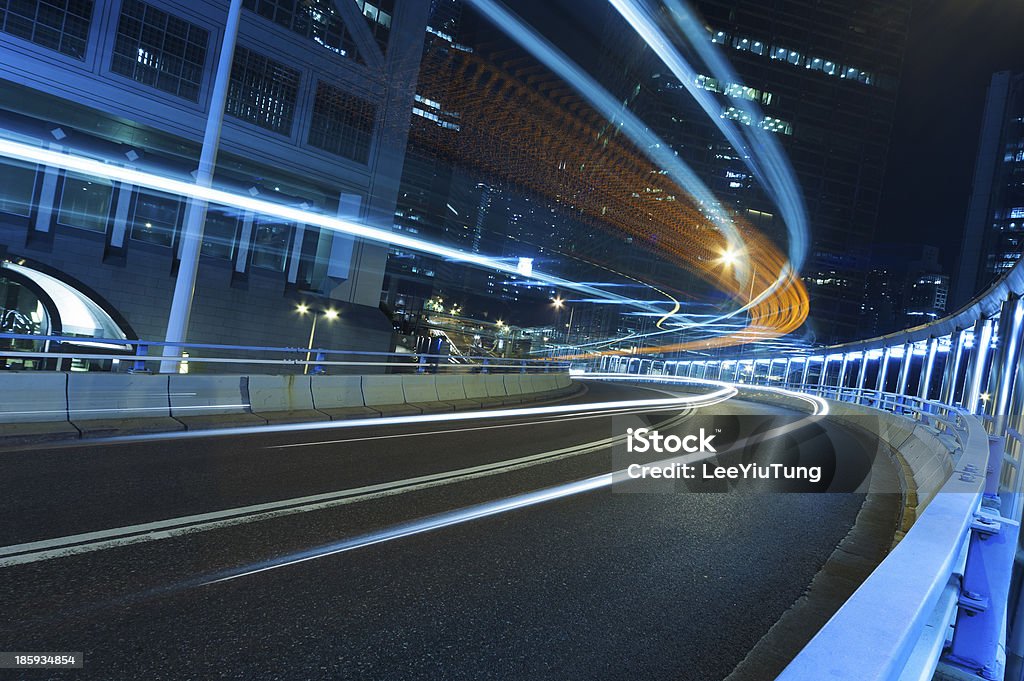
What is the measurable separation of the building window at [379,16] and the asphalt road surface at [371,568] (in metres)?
33.2

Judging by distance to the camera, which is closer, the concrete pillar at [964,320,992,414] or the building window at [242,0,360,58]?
the concrete pillar at [964,320,992,414]

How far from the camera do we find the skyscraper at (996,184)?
144500 mm

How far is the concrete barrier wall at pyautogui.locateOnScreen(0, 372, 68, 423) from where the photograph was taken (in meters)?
9.31

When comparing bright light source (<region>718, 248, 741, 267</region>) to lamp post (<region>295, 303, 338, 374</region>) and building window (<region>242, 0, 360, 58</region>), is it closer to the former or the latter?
lamp post (<region>295, 303, 338, 374</region>)

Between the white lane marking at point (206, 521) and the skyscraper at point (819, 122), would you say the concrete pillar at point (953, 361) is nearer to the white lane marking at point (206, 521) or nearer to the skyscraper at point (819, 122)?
the white lane marking at point (206, 521)

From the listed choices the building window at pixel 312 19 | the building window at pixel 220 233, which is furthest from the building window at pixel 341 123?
the building window at pixel 220 233

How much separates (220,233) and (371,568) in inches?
1285

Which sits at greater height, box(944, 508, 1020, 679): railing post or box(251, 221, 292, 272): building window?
box(251, 221, 292, 272): building window

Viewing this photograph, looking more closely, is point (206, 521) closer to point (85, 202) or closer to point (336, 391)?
point (336, 391)

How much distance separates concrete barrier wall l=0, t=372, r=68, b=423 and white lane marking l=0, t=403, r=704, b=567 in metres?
5.62

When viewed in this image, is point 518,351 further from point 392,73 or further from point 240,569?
point 240,569

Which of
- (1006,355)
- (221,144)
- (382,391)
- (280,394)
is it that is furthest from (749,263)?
(280,394)

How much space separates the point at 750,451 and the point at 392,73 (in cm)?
3198

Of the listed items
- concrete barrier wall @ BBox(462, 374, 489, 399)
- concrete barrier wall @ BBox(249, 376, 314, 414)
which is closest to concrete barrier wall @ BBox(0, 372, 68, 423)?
concrete barrier wall @ BBox(249, 376, 314, 414)
